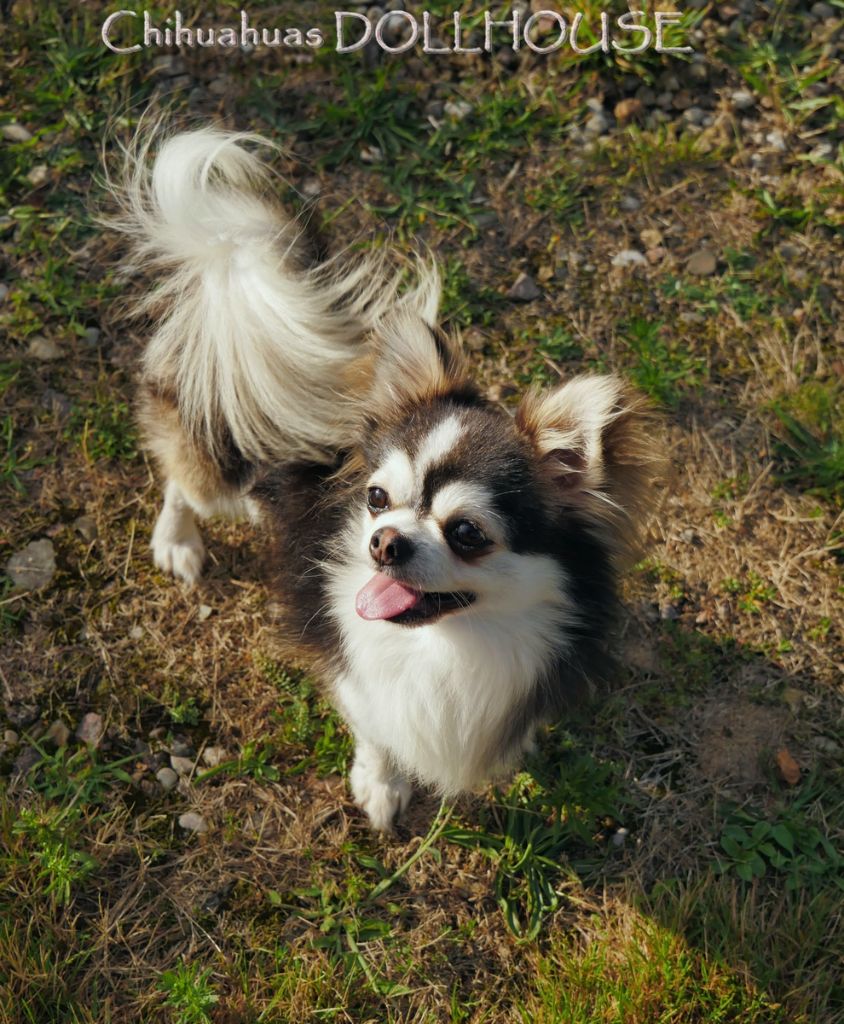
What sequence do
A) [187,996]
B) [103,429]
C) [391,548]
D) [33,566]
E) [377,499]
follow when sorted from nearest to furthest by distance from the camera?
[391,548] < [377,499] < [187,996] < [33,566] < [103,429]

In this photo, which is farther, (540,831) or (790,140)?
(790,140)

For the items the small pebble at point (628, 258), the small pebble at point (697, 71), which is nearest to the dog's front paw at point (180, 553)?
the small pebble at point (628, 258)

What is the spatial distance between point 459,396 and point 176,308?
2.71 ft

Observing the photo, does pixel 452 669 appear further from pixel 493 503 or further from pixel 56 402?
pixel 56 402

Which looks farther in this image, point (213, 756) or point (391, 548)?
point (213, 756)

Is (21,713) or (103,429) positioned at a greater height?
(103,429)

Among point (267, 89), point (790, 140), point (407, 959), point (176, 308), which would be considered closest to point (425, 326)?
point (176, 308)

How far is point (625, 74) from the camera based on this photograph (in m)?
3.82

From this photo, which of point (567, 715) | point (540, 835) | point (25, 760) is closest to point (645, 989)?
point (540, 835)

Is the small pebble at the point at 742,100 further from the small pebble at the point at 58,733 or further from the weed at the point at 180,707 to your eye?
the small pebble at the point at 58,733

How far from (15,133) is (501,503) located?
9.16 ft

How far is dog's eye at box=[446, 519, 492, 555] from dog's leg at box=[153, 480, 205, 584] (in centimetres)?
128

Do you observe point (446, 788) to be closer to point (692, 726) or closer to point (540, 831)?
point (540, 831)

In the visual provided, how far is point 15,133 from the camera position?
367 centimetres
